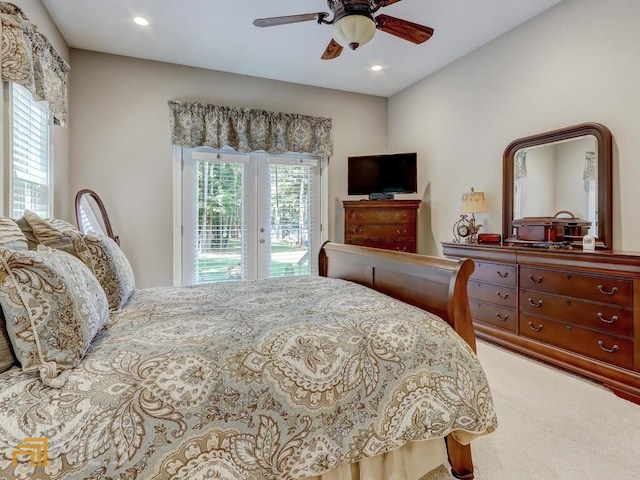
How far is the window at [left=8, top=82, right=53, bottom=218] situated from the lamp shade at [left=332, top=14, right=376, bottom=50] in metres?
2.22

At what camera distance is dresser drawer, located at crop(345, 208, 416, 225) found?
435 cm

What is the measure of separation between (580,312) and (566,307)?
0.10 m

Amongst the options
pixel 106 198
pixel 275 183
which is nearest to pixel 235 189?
pixel 275 183

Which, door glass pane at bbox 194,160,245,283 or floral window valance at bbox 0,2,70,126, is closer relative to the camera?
floral window valance at bbox 0,2,70,126

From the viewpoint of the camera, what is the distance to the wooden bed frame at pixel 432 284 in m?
1.44

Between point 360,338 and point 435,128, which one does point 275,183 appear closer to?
point 435,128

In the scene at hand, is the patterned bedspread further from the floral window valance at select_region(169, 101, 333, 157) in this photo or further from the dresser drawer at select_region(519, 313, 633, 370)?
the floral window valance at select_region(169, 101, 333, 157)

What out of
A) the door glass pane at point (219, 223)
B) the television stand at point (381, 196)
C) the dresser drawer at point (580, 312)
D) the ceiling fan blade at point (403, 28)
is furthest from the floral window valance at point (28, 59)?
the dresser drawer at point (580, 312)

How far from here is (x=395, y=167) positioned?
14.9 feet

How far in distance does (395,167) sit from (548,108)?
1821mm

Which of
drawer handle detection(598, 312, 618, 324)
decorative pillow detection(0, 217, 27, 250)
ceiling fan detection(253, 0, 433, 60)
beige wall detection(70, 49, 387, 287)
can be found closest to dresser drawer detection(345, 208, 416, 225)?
beige wall detection(70, 49, 387, 287)

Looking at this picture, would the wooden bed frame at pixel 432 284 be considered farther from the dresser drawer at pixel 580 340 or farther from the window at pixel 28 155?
the window at pixel 28 155

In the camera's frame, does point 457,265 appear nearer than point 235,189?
Yes

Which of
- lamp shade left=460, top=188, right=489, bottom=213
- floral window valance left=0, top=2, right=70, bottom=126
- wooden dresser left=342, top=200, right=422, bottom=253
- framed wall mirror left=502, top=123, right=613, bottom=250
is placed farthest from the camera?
wooden dresser left=342, top=200, right=422, bottom=253
